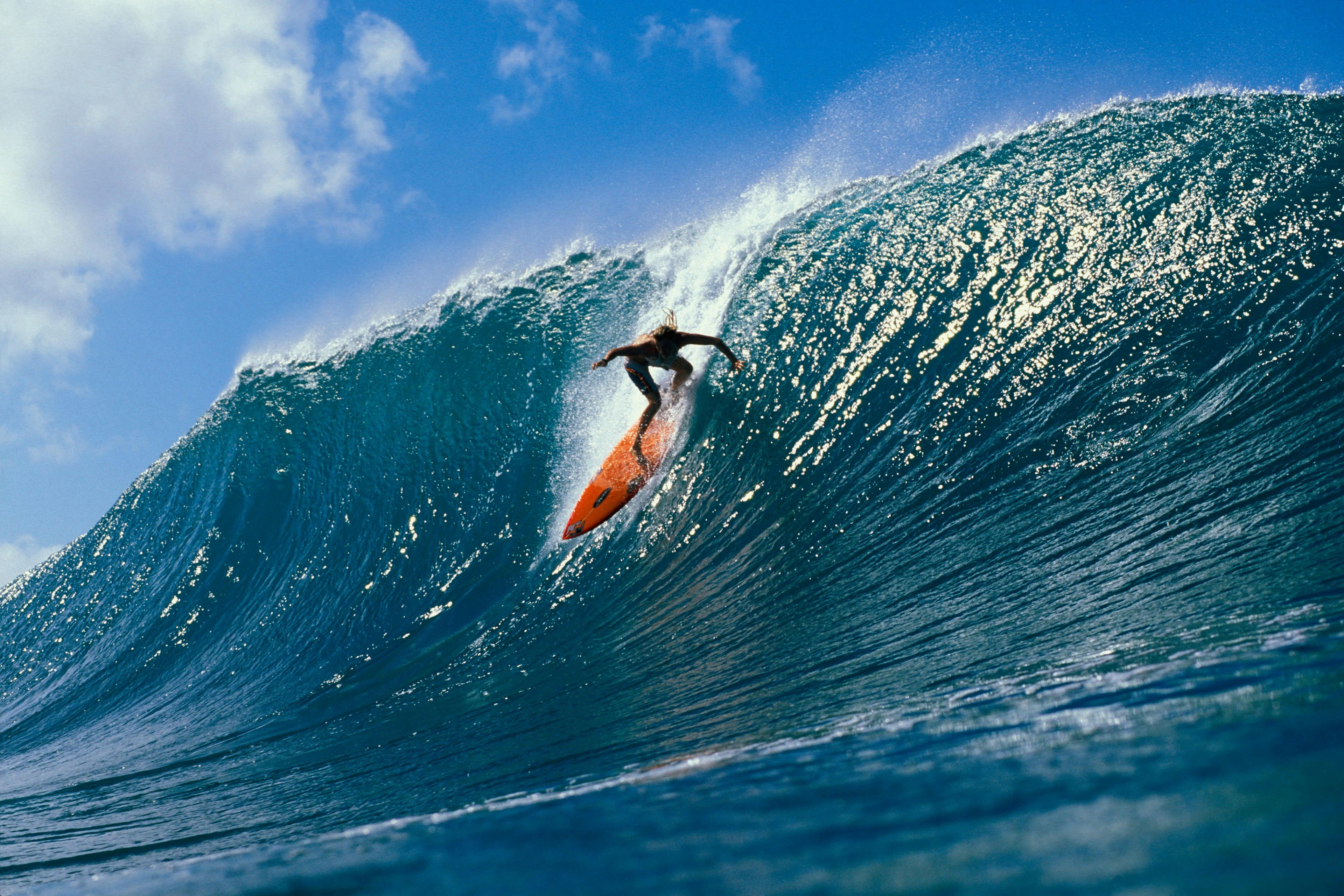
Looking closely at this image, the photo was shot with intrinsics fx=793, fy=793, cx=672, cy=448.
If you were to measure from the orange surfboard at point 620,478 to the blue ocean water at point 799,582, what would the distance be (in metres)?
0.21

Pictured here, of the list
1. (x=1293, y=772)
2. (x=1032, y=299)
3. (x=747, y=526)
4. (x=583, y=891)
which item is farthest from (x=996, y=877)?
(x=1032, y=299)

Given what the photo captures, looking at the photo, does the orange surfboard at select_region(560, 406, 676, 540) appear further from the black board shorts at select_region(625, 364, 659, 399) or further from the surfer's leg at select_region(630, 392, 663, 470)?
the black board shorts at select_region(625, 364, 659, 399)

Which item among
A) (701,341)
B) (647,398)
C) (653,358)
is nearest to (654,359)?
(653,358)

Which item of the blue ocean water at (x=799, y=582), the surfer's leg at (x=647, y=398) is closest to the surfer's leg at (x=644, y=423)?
the surfer's leg at (x=647, y=398)

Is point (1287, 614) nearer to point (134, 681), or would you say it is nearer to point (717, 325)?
point (717, 325)

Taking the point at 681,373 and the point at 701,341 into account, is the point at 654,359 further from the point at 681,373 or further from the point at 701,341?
the point at 681,373

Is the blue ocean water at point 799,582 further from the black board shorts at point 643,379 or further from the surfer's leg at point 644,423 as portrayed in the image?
the black board shorts at point 643,379

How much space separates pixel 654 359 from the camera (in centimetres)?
739

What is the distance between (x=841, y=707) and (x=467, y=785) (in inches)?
72.0

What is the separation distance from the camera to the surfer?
7.21m

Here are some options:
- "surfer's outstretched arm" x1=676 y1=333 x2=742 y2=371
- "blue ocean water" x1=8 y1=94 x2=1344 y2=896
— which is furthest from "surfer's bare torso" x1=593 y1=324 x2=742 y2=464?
"blue ocean water" x1=8 y1=94 x2=1344 y2=896

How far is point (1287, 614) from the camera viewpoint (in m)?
2.92

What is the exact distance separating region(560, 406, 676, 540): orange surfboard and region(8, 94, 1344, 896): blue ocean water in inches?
8.4

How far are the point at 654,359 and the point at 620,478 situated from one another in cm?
117
